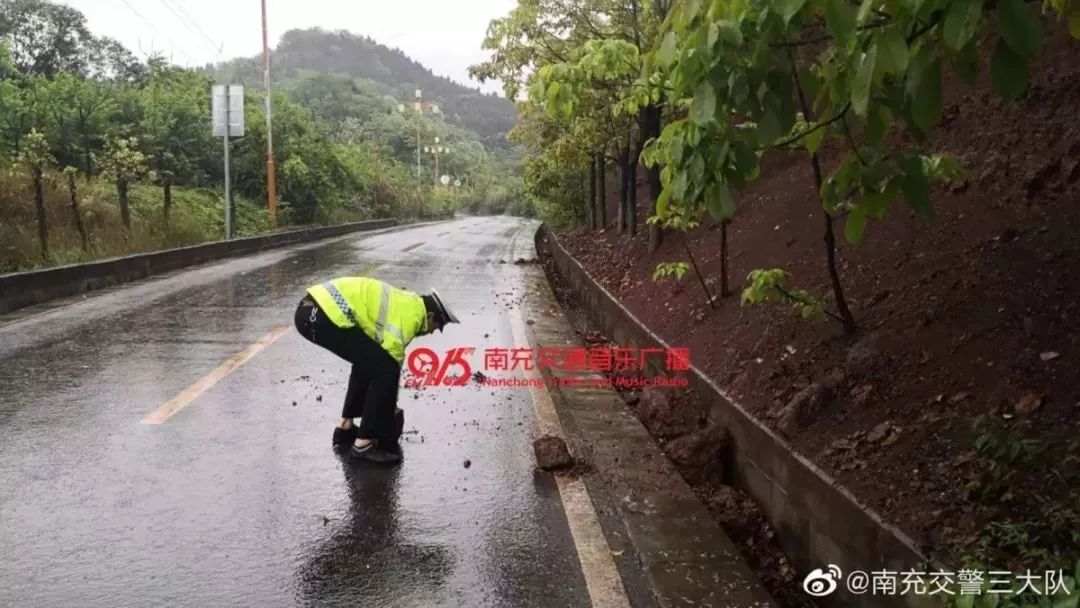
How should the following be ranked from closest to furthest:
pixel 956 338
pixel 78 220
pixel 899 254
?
pixel 956 338 < pixel 899 254 < pixel 78 220

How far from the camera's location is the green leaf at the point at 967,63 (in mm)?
2572

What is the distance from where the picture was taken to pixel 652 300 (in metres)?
9.44

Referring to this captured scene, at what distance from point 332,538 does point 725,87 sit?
112 inches

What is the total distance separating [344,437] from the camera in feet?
17.5

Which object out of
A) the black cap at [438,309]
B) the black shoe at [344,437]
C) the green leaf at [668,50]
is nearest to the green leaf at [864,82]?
the green leaf at [668,50]

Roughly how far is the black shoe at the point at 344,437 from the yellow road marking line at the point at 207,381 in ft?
4.53

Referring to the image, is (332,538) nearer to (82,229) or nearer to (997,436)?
(997,436)

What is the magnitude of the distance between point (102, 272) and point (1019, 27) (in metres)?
13.8

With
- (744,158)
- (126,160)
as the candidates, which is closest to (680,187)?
(744,158)

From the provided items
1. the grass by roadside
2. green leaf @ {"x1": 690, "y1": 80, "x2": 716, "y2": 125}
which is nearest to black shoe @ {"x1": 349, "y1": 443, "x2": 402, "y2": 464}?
green leaf @ {"x1": 690, "y1": 80, "x2": 716, "y2": 125}

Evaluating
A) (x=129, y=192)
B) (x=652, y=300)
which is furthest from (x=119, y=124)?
(x=652, y=300)

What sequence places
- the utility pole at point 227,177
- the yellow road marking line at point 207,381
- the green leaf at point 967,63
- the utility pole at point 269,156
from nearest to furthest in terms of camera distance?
1. the green leaf at point 967,63
2. the yellow road marking line at point 207,381
3. the utility pole at point 227,177
4. the utility pole at point 269,156

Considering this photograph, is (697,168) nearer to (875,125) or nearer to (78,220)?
(875,125)

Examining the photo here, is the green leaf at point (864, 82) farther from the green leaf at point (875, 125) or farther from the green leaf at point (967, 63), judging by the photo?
the green leaf at point (875, 125)
